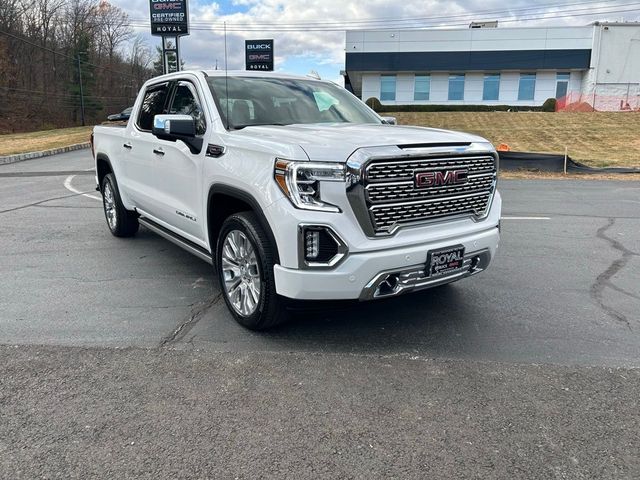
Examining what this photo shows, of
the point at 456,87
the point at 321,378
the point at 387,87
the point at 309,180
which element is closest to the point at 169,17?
the point at 309,180

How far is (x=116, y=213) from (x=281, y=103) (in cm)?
310

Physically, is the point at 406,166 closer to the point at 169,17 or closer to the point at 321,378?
the point at 321,378

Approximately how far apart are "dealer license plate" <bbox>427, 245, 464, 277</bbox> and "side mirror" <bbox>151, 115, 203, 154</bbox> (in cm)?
209

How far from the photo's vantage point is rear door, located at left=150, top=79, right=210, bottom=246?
4.54 meters

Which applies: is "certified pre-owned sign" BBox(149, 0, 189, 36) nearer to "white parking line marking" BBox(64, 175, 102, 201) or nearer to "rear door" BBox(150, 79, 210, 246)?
"white parking line marking" BBox(64, 175, 102, 201)

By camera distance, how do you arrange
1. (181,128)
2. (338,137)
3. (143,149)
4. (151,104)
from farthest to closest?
(151,104) → (143,149) → (181,128) → (338,137)

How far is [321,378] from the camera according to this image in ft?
11.2

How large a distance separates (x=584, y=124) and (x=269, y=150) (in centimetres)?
3054

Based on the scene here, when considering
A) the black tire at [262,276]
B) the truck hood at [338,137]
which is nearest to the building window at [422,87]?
the truck hood at [338,137]

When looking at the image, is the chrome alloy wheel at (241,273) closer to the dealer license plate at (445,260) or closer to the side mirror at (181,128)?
the side mirror at (181,128)

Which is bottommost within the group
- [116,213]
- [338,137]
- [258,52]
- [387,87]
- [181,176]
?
[116,213]

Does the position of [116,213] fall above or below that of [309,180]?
below

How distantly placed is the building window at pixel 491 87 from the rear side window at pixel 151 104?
47.3 meters

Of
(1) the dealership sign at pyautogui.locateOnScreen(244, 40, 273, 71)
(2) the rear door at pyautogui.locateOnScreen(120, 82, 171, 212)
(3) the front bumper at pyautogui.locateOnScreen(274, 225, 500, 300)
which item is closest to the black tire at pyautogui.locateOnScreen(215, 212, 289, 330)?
(3) the front bumper at pyautogui.locateOnScreen(274, 225, 500, 300)
